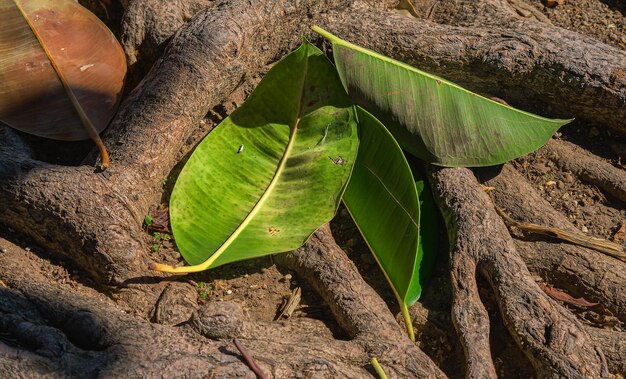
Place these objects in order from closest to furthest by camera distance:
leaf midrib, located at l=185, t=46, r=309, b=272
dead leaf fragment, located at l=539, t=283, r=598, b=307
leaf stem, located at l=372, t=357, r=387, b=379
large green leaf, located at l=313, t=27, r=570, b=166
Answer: leaf stem, located at l=372, t=357, r=387, b=379 < leaf midrib, located at l=185, t=46, r=309, b=272 < dead leaf fragment, located at l=539, t=283, r=598, b=307 < large green leaf, located at l=313, t=27, r=570, b=166

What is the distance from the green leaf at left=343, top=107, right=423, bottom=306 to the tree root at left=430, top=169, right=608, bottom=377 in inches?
7.7

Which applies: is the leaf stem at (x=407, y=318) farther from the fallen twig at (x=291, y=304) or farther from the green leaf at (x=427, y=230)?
the fallen twig at (x=291, y=304)

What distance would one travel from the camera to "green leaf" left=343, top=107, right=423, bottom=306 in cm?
265

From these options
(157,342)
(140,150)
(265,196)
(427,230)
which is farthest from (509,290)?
(140,150)

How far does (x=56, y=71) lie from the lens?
9.73ft

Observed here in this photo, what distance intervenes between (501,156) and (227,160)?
40.9 inches

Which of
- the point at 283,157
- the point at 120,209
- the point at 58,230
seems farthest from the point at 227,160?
the point at 58,230

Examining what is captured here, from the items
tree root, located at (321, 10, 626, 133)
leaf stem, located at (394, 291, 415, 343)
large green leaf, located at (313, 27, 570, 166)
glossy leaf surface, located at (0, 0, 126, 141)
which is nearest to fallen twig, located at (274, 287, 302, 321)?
leaf stem, located at (394, 291, 415, 343)

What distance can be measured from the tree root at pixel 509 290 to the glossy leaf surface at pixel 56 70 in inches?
54.2

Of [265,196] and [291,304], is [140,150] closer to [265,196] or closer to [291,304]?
[265,196]

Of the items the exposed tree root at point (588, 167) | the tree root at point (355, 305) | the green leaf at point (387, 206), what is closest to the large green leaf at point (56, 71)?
the tree root at point (355, 305)

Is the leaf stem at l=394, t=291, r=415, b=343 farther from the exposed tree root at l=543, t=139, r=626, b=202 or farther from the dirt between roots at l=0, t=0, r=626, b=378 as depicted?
the exposed tree root at l=543, t=139, r=626, b=202

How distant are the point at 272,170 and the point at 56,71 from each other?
0.94 meters

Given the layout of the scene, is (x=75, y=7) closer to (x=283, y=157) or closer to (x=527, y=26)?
(x=283, y=157)
